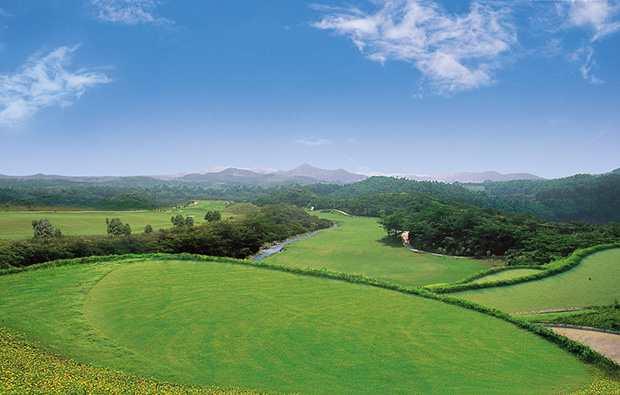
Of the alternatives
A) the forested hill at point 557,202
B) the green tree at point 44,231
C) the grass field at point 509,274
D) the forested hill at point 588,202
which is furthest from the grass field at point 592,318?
the forested hill at point 588,202

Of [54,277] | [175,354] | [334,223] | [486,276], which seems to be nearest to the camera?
[175,354]

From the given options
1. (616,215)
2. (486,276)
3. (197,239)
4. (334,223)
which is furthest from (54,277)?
(616,215)

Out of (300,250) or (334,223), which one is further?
(334,223)

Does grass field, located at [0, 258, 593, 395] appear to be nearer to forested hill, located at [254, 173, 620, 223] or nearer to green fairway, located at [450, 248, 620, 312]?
green fairway, located at [450, 248, 620, 312]

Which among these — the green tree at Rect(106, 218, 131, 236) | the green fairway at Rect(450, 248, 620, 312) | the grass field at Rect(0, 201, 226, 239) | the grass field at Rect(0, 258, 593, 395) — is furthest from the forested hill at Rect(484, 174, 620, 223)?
the green tree at Rect(106, 218, 131, 236)

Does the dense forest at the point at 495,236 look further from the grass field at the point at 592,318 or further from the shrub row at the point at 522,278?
the grass field at the point at 592,318

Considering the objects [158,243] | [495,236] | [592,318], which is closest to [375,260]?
[495,236]

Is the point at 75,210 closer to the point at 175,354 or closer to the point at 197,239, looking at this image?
the point at 197,239
